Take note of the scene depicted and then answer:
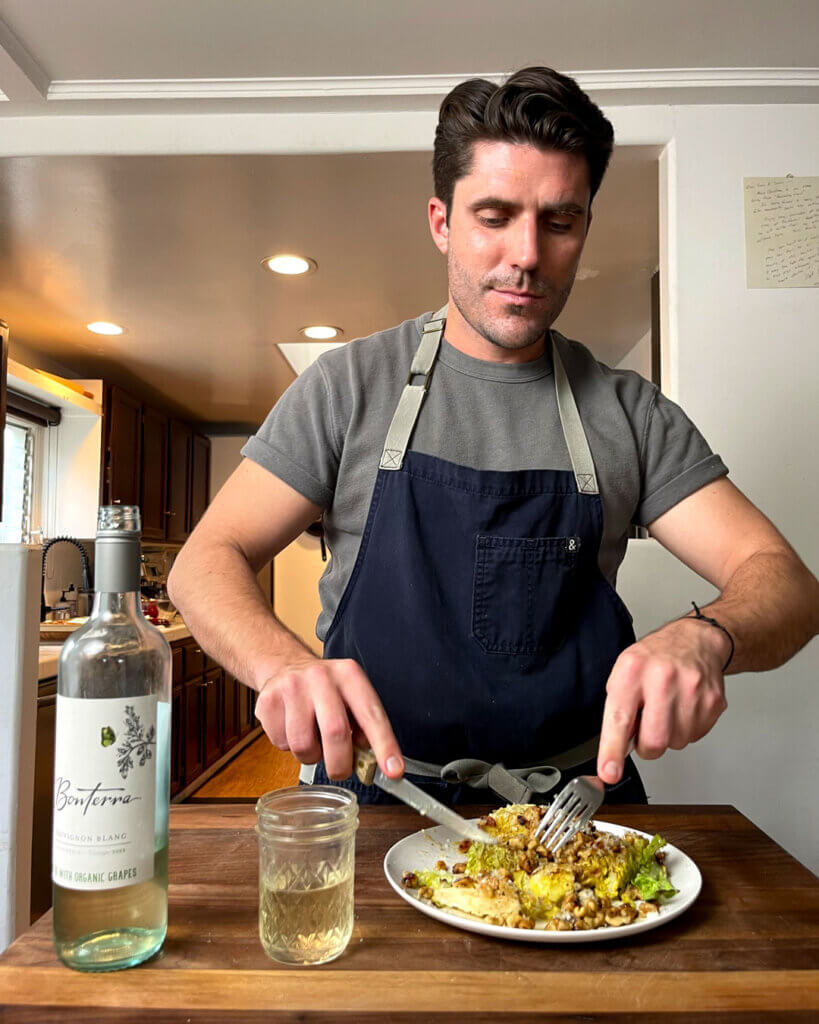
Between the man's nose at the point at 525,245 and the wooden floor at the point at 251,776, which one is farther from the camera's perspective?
the wooden floor at the point at 251,776

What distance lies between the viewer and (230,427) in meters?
6.49

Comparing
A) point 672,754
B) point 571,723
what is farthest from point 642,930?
point 672,754

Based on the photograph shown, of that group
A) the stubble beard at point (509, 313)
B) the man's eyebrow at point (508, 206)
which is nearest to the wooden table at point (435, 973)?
the stubble beard at point (509, 313)

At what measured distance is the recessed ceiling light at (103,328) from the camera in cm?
396

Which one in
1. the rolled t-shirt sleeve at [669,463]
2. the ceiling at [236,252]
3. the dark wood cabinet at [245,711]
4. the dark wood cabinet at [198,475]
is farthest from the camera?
the dark wood cabinet at [198,475]

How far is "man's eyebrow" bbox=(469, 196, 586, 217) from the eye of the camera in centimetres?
118

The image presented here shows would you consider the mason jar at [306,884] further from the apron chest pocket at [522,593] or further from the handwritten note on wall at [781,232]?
the handwritten note on wall at [781,232]

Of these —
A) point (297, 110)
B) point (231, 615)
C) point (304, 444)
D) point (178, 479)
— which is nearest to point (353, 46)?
point (297, 110)

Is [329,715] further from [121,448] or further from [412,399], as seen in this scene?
[121,448]

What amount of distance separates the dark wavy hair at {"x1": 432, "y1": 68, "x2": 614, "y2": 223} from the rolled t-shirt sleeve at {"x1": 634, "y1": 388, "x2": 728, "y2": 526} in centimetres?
38

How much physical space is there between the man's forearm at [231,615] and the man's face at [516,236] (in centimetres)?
51

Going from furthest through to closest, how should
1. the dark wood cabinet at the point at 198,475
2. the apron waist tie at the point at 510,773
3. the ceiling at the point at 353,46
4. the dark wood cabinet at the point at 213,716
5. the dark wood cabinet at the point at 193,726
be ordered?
the dark wood cabinet at the point at 198,475 < the dark wood cabinet at the point at 213,716 < the dark wood cabinet at the point at 193,726 < the ceiling at the point at 353,46 < the apron waist tie at the point at 510,773

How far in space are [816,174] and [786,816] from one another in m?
1.59

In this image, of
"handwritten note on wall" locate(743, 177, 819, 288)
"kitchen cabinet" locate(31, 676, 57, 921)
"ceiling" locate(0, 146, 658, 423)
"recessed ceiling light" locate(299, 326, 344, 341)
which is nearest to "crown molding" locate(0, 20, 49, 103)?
"ceiling" locate(0, 146, 658, 423)
